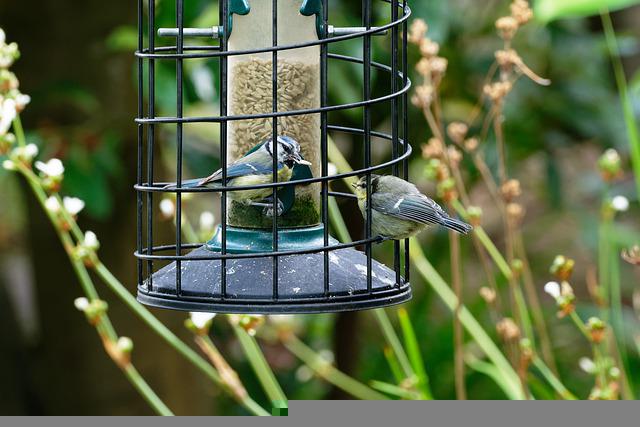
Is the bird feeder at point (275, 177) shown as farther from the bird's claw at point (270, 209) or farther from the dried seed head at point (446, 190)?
the dried seed head at point (446, 190)

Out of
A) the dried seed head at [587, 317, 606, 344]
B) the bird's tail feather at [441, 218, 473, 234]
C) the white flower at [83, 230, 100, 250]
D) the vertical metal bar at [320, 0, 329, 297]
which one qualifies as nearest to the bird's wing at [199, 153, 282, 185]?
the vertical metal bar at [320, 0, 329, 297]

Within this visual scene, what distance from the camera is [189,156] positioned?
423 cm

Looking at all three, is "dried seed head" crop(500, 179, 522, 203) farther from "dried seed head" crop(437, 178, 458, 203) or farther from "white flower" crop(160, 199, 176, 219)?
"white flower" crop(160, 199, 176, 219)

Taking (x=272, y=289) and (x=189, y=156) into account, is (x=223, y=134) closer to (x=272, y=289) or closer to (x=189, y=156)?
(x=272, y=289)

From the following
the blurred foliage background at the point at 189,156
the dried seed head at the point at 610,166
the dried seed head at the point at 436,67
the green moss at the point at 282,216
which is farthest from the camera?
the blurred foliage background at the point at 189,156

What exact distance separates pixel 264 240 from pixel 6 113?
713 mm

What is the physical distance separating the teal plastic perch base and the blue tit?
5.8 inches

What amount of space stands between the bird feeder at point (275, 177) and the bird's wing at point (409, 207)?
0.20 ft

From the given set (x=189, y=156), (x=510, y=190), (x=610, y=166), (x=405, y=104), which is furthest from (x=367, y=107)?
(x=189, y=156)

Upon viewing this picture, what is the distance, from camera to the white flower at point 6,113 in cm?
244

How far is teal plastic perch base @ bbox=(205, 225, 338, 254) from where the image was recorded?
254cm

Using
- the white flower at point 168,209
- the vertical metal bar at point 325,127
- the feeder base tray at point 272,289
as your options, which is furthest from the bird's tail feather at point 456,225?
the white flower at point 168,209

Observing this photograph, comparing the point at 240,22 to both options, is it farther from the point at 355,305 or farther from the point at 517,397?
the point at 517,397

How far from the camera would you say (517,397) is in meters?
2.99
